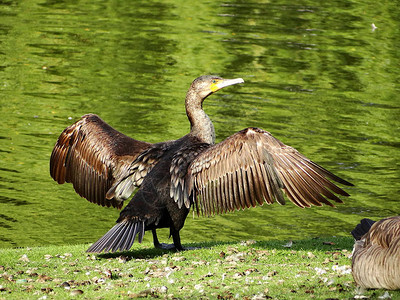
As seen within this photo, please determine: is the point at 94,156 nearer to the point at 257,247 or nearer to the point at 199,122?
the point at 199,122

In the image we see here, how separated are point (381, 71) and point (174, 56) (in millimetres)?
7390

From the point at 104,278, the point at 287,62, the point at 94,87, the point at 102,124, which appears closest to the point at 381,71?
the point at 287,62

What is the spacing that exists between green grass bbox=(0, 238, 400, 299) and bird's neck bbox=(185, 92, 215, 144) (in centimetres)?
149

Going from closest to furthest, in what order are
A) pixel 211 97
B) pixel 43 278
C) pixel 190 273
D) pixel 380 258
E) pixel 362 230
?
pixel 380 258, pixel 362 230, pixel 43 278, pixel 190 273, pixel 211 97

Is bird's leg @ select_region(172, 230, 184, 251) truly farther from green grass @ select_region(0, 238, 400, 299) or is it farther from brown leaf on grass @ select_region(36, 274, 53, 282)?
brown leaf on grass @ select_region(36, 274, 53, 282)

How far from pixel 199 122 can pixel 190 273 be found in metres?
2.55

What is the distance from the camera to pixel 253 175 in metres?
9.02

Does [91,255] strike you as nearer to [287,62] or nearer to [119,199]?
[119,199]

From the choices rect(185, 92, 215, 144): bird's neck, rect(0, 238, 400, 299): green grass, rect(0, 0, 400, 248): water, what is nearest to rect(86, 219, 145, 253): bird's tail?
rect(0, 238, 400, 299): green grass

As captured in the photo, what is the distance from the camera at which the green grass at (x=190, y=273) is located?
297 inches

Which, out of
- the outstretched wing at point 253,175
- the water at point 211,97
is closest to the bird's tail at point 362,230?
the outstretched wing at point 253,175

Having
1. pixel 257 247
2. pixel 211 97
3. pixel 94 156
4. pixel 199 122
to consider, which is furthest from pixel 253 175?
pixel 211 97

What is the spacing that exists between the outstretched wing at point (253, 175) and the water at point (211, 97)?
4.39m

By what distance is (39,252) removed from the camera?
9984 mm
